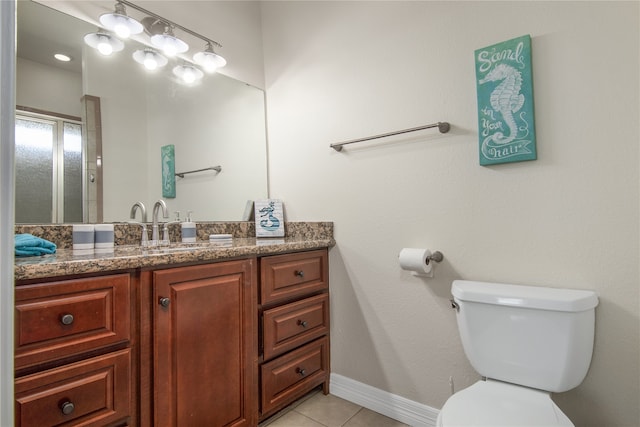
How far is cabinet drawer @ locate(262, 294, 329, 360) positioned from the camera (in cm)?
147

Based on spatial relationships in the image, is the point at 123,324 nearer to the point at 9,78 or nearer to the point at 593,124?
the point at 9,78

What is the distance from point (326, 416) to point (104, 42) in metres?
2.04

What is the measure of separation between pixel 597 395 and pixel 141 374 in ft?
4.95

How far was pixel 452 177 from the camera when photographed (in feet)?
4.73

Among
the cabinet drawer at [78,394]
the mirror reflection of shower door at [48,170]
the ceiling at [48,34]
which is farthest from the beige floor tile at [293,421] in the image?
the ceiling at [48,34]

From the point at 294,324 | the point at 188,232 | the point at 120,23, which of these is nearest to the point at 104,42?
the point at 120,23

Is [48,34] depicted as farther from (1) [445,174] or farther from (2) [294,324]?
(1) [445,174]

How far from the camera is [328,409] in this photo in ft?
5.48

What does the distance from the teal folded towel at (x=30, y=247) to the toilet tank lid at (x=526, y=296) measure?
4.59 feet

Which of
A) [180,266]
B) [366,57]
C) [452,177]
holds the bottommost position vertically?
[180,266]

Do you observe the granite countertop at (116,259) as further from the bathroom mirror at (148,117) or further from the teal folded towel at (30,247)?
the bathroom mirror at (148,117)

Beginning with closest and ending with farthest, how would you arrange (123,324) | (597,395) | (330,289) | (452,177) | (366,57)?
1. (123,324)
2. (597,395)
3. (452,177)
4. (366,57)
5. (330,289)

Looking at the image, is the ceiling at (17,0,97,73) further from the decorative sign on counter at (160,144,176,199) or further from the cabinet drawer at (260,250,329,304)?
the cabinet drawer at (260,250,329,304)

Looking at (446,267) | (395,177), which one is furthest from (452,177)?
(446,267)
